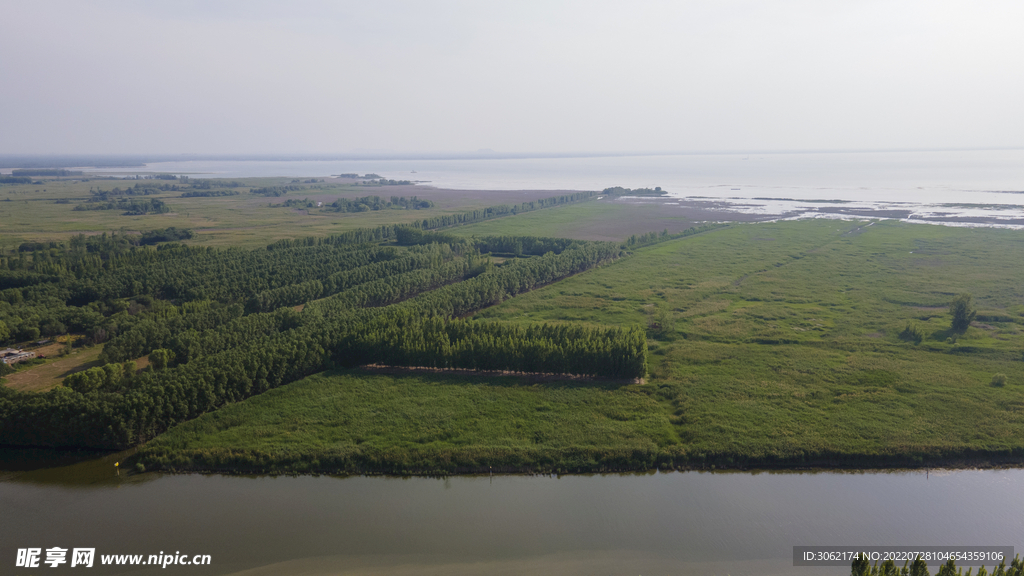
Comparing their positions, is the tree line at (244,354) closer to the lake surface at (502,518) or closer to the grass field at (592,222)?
the lake surface at (502,518)

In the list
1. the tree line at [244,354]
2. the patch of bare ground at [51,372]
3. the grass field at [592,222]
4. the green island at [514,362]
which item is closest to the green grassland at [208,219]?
the grass field at [592,222]

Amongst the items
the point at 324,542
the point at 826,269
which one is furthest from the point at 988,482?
the point at 826,269

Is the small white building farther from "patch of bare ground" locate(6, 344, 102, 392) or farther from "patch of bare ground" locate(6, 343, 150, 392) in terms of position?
"patch of bare ground" locate(6, 344, 102, 392)

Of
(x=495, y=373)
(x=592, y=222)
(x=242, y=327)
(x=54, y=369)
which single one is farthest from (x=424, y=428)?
(x=592, y=222)

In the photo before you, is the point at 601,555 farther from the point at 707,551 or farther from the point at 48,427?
the point at 48,427

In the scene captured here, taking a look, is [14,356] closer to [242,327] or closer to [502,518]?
[242,327]
